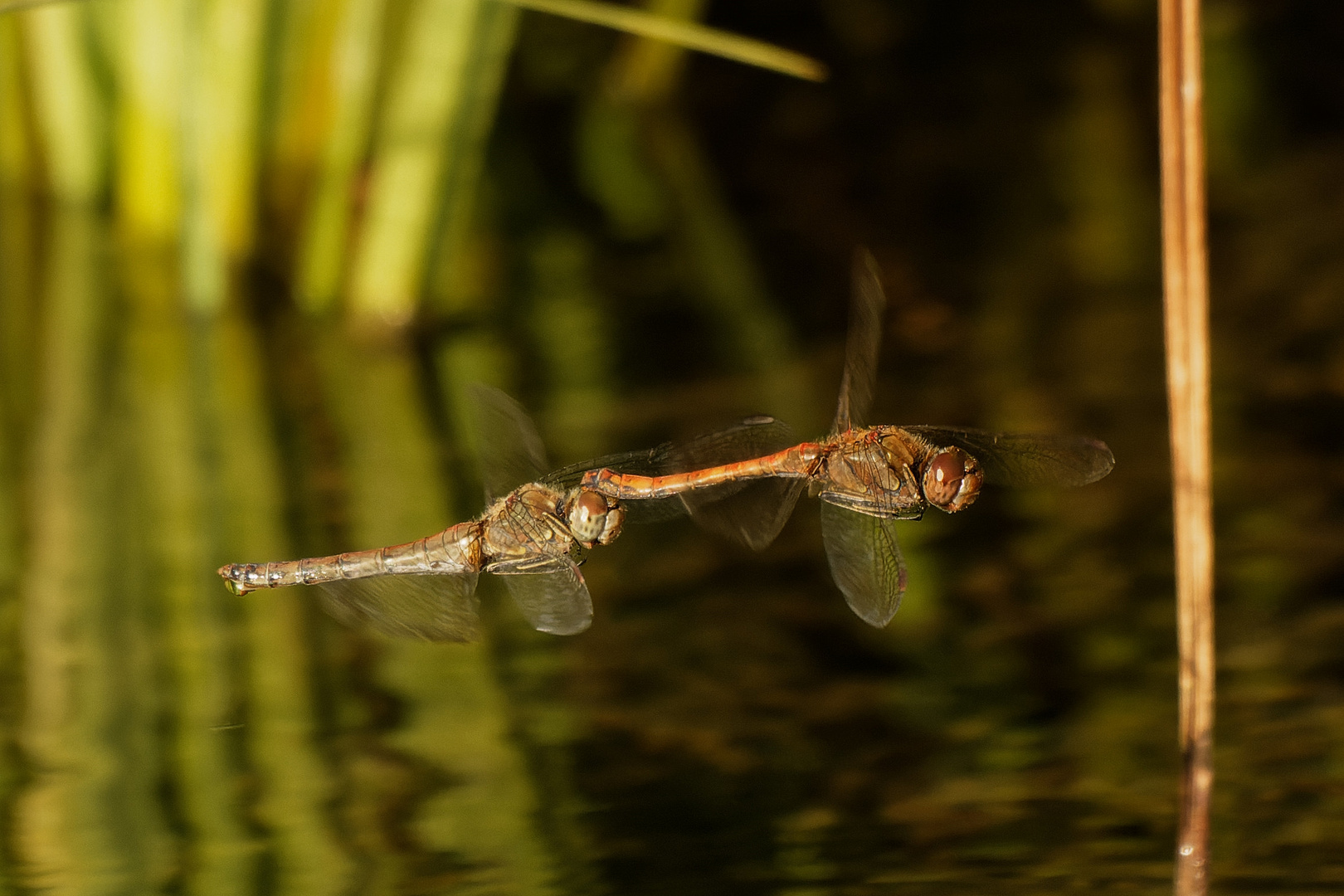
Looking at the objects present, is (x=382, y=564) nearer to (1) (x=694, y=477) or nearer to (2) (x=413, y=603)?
(2) (x=413, y=603)

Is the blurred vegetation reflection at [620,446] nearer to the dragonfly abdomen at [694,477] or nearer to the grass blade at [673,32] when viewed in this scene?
the dragonfly abdomen at [694,477]

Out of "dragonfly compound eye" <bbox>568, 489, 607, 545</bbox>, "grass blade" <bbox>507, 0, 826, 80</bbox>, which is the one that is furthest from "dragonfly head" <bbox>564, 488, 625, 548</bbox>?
"grass blade" <bbox>507, 0, 826, 80</bbox>

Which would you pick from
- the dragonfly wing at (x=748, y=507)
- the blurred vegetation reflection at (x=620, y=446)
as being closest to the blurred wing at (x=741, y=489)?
the dragonfly wing at (x=748, y=507)

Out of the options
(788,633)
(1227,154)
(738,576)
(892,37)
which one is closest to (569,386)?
(738,576)

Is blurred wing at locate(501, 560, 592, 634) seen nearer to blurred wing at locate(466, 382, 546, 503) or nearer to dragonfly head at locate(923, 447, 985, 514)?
blurred wing at locate(466, 382, 546, 503)

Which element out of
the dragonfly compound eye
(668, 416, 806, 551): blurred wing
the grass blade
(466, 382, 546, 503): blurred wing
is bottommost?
the dragonfly compound eye

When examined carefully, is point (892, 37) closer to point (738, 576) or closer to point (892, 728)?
point (738, 576)

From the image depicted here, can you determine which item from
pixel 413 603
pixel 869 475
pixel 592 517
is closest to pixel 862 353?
pixel 869 475

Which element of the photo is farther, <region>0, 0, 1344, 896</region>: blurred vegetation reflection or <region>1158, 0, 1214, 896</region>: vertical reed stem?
<region>0, 0, 1344, 896</region>: blurred vegetation reflection
